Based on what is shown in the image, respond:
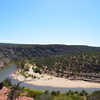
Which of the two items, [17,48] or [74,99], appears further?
[17,48]

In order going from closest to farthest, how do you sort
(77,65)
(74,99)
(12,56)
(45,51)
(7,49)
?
(74,99)
(77,65)
(12,56)
(7,49)
(45,51)

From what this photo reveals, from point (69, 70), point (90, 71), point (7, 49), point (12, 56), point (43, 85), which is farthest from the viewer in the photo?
point (7, 49)

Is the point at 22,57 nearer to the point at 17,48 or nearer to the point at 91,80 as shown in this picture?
the point at 17,48

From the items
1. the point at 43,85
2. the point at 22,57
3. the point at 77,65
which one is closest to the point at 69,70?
the point at 77,65

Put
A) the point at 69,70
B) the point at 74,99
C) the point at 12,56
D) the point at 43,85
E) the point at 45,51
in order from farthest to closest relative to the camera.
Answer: the point at 45,51
the point at 12,56
the point at 69,70
the point at 43,85
the point at 74,99

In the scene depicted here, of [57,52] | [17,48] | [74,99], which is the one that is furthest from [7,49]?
[74,99]

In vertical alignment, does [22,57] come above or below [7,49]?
below

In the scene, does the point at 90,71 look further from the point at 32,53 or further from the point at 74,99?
the point at 32,53

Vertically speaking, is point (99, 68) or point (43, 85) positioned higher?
point (99, 68)

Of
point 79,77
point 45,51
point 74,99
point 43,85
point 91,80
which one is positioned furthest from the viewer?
point 45,51
